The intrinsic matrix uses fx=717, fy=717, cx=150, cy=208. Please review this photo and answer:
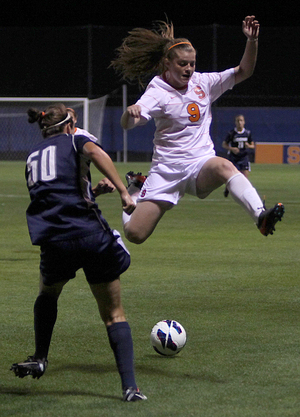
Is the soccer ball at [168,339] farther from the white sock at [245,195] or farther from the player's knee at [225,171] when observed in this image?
the player's knee at [225,171]

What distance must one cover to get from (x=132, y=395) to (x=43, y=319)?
0.75 meters

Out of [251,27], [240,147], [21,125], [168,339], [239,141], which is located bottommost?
[21,125]

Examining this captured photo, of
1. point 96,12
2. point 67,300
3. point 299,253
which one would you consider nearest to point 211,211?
point 299,253

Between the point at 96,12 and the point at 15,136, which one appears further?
the point at 96,12

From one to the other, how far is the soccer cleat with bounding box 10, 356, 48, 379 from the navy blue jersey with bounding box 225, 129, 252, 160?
1660 cm

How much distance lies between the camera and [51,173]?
396 cm

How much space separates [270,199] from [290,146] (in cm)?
1619

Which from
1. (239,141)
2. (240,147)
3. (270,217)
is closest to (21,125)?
(239,141)

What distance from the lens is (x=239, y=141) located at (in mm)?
20656

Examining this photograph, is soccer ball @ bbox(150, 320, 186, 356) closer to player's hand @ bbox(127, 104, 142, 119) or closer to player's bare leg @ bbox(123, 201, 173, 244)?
player's bare leg @ bbox(123, 201, 173, 244)

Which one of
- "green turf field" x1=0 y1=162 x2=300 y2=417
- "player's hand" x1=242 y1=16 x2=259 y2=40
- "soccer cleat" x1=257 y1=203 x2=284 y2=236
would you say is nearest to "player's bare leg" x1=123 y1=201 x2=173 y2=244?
"green turf field" x1=0 y1=162 x2=300 y2=417

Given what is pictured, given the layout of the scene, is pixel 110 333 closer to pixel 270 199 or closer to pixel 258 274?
pixel 258 274

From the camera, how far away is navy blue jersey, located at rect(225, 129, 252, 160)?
67.0 ft

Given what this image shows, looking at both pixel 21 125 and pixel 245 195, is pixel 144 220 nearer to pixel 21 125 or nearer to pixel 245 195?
pixel 245 195
